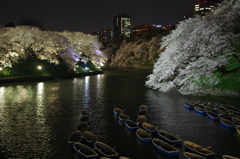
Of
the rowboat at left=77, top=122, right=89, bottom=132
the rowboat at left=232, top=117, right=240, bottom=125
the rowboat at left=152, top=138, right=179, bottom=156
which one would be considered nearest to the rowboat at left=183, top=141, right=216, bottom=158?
the rowboat at left=152, top=138, right=179, bottom=156

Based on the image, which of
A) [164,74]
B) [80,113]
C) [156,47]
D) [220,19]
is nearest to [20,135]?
[80,113]

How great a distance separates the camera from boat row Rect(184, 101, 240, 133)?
16469mm

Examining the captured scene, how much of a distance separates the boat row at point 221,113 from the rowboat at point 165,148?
5552 millimetres

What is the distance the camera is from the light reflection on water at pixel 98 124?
13.0m

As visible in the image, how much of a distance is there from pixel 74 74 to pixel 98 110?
3360 centimetres

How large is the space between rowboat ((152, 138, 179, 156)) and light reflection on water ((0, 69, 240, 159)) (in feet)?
0.91

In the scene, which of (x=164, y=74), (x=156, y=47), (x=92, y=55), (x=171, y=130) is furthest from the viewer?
(x=156, y=47)

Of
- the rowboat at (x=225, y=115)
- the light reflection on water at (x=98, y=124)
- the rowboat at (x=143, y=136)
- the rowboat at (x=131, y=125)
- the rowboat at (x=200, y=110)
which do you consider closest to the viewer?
the light reflection on water at (x=98, y=124)

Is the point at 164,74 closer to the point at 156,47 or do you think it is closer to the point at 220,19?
the point at 220,19

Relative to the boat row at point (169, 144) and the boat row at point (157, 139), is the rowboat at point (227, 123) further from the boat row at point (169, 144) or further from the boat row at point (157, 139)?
the boat row at point (157, 139)

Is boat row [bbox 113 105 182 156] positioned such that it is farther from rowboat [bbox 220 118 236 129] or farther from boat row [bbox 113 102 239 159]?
rowboat [bbox 220 118 236 129]

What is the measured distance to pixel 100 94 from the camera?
3044 centimetres

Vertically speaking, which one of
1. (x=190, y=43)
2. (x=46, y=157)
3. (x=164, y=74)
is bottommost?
(x=46, y=157)

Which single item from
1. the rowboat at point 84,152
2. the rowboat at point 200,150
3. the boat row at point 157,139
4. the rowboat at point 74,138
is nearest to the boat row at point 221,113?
the rowboat at point 200,150
